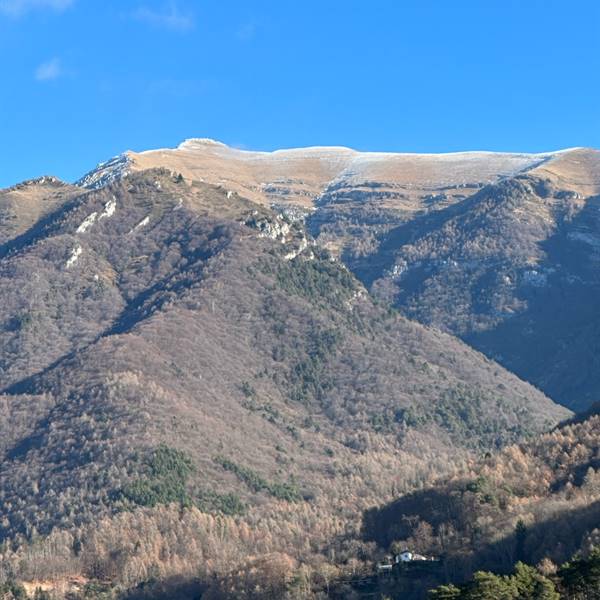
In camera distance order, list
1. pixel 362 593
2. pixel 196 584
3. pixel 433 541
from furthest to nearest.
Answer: pixel 196 584 → pixel 433 541 → pixel 362 593

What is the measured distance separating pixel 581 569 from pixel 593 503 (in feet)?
135

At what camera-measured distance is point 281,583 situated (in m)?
170

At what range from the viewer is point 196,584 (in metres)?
189

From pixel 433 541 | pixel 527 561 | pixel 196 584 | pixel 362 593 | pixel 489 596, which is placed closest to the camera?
pixel 489 596

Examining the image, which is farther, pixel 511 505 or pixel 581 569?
pixel 511 505

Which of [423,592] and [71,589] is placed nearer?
[423,592]

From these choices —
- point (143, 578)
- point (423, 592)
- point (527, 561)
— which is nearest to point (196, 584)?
point (143, 578)

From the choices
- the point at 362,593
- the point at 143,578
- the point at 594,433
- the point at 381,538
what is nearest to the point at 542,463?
the point at 594,433

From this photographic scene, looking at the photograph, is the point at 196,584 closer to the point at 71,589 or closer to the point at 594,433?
the point at 71,589

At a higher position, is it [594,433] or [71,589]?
[594,433]

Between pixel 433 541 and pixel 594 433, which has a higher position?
pixel 594 433

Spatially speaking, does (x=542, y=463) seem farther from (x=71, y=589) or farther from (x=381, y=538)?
(x=71, y=589)

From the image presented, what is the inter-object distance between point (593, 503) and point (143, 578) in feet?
230

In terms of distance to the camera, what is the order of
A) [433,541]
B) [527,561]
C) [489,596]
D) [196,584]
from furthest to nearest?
[196,584], [433,541], [527,561], [489,596]
